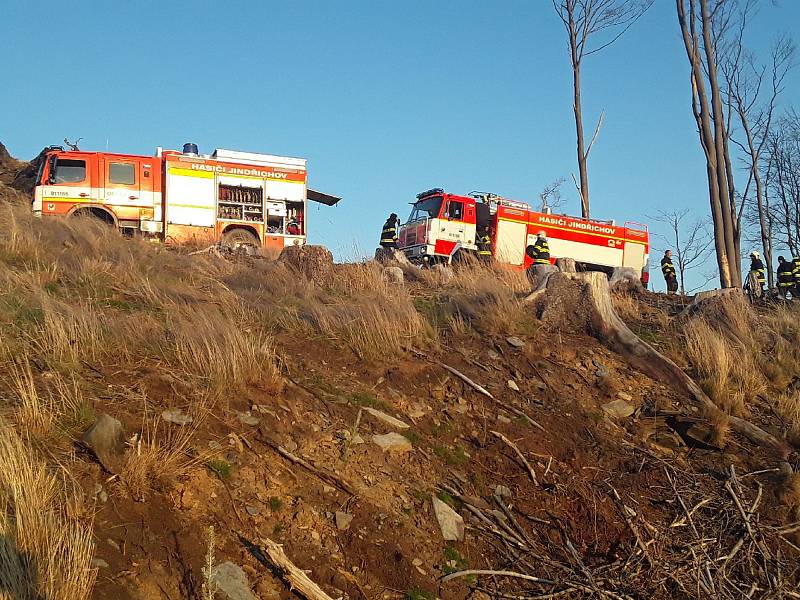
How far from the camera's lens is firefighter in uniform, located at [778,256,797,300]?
1770 centimetres

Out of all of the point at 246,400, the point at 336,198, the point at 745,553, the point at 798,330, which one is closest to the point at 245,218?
the point at 336,198

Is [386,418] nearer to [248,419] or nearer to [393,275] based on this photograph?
[248,419]

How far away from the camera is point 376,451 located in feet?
16.9

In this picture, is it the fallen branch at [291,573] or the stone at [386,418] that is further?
the stone at [386,418]

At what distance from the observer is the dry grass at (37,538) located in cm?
316

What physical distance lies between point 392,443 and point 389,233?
555 inches

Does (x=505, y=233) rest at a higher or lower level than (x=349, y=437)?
higher

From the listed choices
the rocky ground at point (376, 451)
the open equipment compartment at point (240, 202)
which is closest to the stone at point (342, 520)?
the rocky ground at point (376, 451)

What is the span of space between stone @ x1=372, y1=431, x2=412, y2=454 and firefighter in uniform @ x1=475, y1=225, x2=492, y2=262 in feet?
39.8

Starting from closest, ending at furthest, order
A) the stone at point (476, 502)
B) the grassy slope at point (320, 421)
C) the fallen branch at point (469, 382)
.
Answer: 1. the grassy slope at point (320, 421)
2. the stone at point (476, 502)
3. the fallen branch at point (469, 382)

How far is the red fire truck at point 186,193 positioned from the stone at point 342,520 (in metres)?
15.4

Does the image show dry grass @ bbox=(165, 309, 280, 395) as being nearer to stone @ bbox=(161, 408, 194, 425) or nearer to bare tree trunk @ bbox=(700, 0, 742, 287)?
stone @ bbox=(161, 408, 194, 425)

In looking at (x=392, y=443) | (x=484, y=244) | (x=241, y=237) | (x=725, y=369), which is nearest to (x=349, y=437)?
(x=392, y=443)

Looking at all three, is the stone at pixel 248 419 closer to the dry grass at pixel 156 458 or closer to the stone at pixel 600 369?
the dry grass at pixel 156 458
